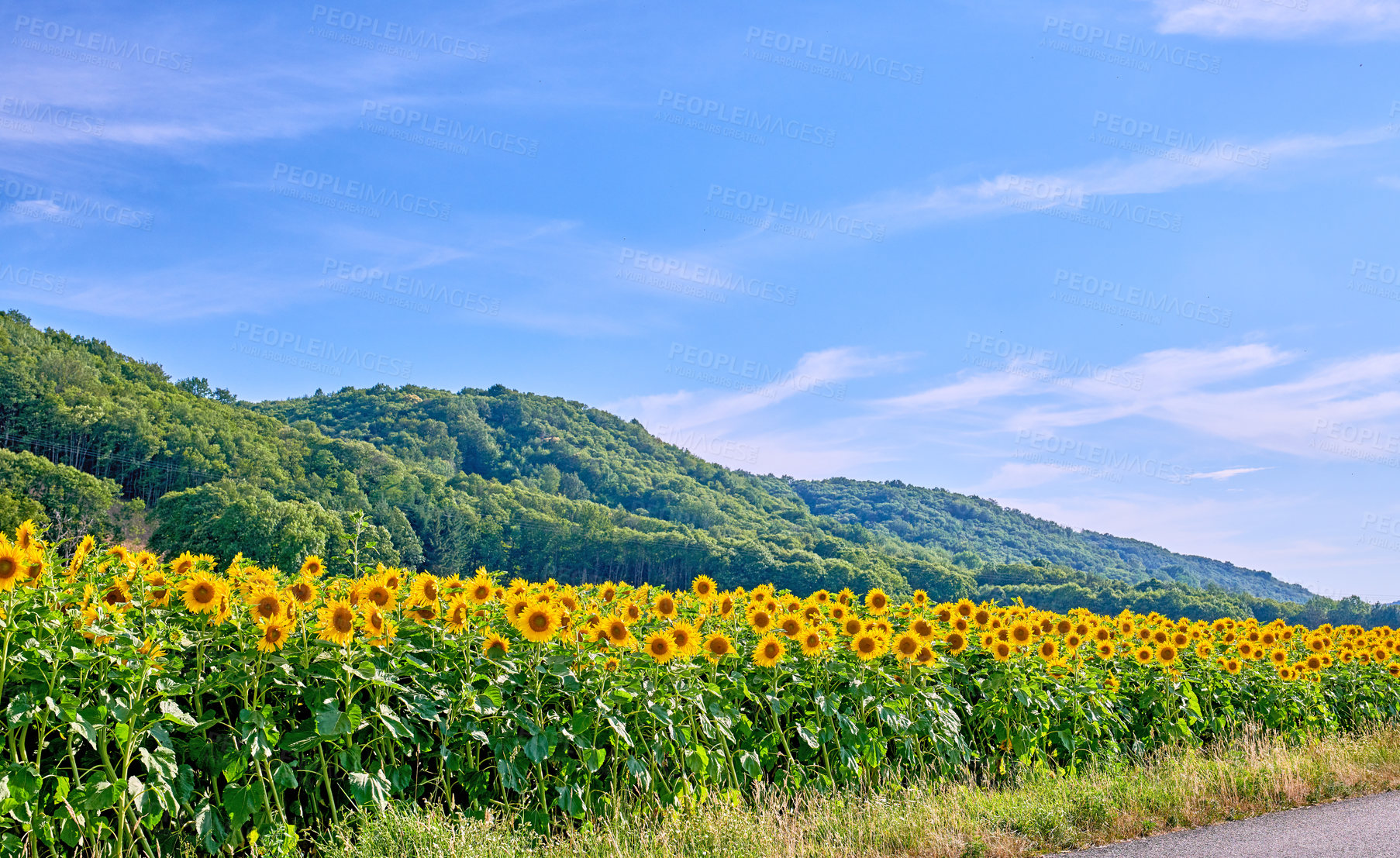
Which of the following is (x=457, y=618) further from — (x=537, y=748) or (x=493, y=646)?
(x=537, y=748)

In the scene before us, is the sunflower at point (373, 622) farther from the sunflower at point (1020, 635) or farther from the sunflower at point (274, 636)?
the sunflower at point (1020, 635)

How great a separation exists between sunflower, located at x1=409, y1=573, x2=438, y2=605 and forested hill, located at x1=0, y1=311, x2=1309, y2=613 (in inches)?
1289

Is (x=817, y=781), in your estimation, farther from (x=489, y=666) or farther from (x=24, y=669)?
(x=24, y=669)

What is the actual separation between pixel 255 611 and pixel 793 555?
309 feet

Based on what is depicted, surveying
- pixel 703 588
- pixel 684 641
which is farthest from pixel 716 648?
pixel 703 588

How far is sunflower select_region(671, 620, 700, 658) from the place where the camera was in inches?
207

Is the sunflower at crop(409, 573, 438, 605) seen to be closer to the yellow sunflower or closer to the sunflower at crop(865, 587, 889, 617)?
the yellow sunflower

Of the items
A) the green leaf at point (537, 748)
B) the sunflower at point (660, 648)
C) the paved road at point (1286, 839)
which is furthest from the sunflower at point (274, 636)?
the paved road at point (1286, 839)

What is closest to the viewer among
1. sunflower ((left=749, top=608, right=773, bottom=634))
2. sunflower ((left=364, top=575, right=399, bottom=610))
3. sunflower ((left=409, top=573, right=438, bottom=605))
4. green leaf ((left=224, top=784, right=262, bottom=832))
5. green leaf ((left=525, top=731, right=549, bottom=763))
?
green leaf ((left=224, top=784, right=262, bottom=832))

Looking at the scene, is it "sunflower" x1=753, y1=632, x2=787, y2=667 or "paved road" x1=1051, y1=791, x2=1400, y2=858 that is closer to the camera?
"paved road" x1=1051, y1=791, x2=1400, y2=858

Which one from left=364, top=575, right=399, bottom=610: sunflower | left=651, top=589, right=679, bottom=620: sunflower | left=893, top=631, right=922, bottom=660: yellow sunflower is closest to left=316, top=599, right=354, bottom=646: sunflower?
left=364, top=575, right=399, bottom=610: sunflower

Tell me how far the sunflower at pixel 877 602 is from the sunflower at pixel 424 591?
11.2ft

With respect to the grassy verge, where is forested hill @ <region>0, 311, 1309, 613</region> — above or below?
above

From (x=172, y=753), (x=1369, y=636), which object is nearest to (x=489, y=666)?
(x=172, y=753)
